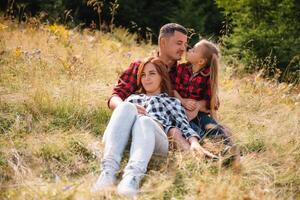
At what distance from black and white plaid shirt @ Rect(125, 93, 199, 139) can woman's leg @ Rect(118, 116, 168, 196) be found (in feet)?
0.77

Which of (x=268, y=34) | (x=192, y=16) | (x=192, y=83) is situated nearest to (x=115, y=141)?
(x=192, y=83)

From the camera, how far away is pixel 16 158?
3629 millimetres

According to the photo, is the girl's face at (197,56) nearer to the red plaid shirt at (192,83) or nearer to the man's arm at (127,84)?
the red plaid shirt at (192,83)

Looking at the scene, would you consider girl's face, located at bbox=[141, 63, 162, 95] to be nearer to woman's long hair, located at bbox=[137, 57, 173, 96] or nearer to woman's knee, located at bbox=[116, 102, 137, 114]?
woman's long hair, located at bbox=[137, 57, 173, 96]

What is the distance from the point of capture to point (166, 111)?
3920 mm

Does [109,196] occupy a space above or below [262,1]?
below

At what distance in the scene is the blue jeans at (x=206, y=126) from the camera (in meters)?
4.07

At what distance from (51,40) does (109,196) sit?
15.2 ft

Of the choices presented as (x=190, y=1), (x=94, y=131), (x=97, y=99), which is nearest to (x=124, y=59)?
(x=97, y=99)

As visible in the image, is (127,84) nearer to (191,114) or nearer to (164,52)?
(164,52)

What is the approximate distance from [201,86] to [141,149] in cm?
119

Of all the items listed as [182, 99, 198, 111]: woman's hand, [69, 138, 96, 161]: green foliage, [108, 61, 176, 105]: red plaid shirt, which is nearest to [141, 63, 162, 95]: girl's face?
[108, 61, 176, 105]: red plaid shirt

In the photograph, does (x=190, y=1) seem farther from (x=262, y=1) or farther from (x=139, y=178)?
(x=139, y=178)

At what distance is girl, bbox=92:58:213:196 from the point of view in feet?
10.5
